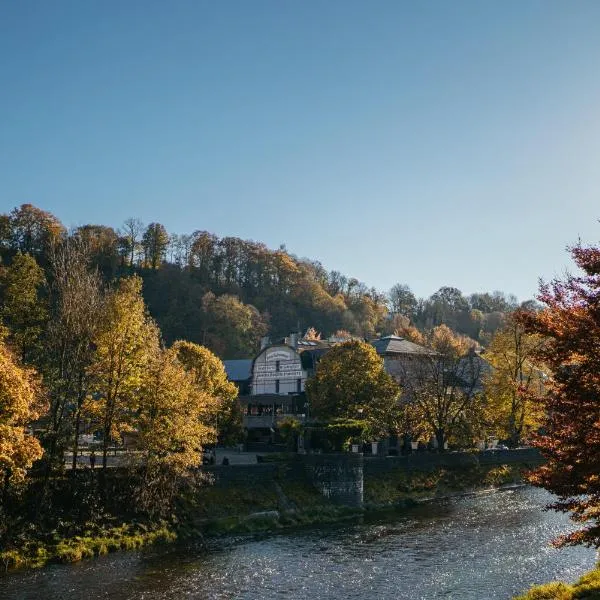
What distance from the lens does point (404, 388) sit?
212 ft

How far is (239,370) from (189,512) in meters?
52.2

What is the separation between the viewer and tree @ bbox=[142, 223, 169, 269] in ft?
454

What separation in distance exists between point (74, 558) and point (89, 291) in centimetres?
1481

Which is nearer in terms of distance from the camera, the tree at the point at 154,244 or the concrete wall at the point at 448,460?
→ the concrete wall at the point at 448,460

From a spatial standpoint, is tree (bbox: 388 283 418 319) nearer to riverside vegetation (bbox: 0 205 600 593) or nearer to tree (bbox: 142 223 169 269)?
tree (bbox: 142 223 169 269)

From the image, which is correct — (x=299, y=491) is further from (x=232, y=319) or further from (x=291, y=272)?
(x=291, y=272)

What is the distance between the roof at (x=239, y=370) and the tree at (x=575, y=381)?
71588 millimetres

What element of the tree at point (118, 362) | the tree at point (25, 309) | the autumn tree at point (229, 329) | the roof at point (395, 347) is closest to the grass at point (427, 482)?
the roof at point (395, 347)

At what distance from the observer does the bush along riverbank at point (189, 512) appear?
3247 centimetres

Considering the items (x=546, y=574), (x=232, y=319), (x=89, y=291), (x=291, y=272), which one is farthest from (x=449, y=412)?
(x=291, y=272)

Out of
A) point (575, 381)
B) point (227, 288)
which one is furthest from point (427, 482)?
point (227, 288)

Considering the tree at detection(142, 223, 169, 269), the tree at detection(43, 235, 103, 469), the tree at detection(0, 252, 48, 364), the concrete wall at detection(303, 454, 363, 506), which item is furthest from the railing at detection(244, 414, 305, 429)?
the tree at detection(142, 223, 169, 269)

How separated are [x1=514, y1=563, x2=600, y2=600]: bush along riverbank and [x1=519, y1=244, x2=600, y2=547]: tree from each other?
367 centimetres

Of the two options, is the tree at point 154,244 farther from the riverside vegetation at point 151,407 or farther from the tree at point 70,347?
the tree at point 70,347
